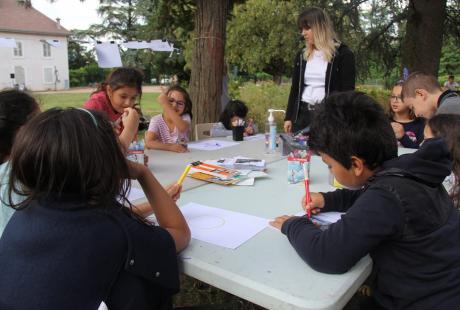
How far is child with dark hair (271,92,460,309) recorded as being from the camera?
102 centimetres

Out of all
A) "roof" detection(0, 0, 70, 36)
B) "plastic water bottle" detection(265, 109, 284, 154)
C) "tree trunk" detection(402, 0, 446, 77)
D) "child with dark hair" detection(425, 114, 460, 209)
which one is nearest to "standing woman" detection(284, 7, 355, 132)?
"plastic water bottle" detection(265, 109, 284, 154)

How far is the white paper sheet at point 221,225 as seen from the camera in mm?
1241

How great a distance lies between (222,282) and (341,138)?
0.53m

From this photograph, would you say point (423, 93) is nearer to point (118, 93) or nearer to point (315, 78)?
point (315, 78)

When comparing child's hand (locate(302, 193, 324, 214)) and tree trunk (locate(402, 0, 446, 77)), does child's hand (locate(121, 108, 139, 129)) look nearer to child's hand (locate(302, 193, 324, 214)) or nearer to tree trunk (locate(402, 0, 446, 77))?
child's hand (locate(302, 193, 324, 214))

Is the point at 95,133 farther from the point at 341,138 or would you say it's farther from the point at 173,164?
the point at 173,164

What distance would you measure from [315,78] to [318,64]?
12cm

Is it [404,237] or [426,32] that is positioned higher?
[426,32]

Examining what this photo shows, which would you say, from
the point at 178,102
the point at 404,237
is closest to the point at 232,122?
the point at 178,102

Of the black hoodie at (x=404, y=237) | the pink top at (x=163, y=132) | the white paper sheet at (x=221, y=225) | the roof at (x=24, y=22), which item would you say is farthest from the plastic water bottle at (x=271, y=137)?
the roof at (x=24, y=22)

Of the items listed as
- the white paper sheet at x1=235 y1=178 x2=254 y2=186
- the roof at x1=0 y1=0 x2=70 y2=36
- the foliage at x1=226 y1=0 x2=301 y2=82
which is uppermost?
the roof at x1=0 y1=0 x2=70 y2=36

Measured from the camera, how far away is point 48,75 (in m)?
31.7

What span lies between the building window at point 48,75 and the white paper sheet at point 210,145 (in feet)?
106

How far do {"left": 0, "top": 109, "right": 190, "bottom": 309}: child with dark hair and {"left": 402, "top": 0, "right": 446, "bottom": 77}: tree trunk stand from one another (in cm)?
732
